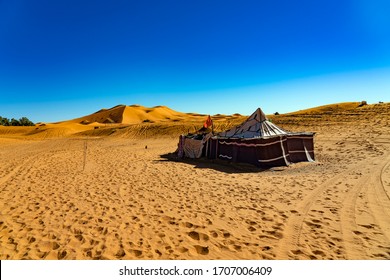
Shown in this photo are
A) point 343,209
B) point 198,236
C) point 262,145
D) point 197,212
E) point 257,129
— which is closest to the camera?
point 198,236

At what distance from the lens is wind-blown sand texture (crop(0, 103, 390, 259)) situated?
194 inches

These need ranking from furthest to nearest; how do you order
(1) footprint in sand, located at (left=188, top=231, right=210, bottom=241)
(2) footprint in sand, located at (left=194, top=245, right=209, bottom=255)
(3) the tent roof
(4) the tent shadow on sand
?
(3) the tent roof < (4) the tent shadow on sand < (1) footprint in sand, located at (left=188, top=231, right=210, bottom=241) < (2) footprint in sand, located at (left=194, top=245, right=209, bottom=255)

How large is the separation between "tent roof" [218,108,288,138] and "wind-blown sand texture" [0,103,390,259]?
1.92 meters

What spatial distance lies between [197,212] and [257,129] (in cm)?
816

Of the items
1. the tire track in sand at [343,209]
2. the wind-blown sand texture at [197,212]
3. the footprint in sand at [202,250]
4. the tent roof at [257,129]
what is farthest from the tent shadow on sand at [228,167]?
the footprint in sand at [202,250]

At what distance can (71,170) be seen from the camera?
13.1m

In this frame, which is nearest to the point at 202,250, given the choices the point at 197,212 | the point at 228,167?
the point at 197,212

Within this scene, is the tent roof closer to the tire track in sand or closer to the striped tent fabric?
the striped tent fabric

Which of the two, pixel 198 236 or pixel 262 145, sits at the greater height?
pixel 262 145

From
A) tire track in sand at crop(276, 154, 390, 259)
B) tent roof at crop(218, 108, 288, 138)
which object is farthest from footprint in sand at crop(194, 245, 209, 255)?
tent roof at crop(218, 108, 288, 138)

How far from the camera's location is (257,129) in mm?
13844

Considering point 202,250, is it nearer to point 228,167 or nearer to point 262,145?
point 262,145

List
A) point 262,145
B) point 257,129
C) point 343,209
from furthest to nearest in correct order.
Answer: point 257,129, point 262,145, point 343,209
